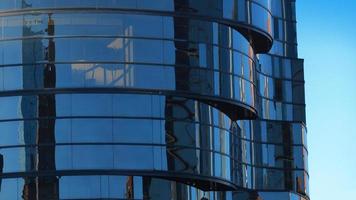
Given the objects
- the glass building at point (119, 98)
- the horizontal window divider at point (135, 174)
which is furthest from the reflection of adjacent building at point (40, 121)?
the horizontal window divider at point (135, 174)

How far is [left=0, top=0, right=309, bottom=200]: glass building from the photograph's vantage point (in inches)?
2510

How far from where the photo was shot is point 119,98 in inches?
2554

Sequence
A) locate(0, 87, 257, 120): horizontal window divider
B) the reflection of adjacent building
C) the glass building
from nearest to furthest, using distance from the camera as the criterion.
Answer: the reflection of adjacent building, the glass building, locate(0, 87, 257, 120): horizontal window divider

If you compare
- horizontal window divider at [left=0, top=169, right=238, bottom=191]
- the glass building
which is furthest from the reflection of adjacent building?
horizontal window divider at [left=0, top=169, right=238, bottom=191]

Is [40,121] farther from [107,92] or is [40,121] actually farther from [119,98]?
[119,98]

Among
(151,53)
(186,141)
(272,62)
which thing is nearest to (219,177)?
(186,141)

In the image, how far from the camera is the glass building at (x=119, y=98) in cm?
6375

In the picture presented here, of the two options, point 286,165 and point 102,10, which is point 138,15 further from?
point 286,165

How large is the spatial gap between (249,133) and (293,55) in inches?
293

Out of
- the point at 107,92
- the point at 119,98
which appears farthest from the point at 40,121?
the point at 119,98

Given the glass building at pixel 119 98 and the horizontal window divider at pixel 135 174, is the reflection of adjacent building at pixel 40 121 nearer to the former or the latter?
the glass building at pixel 119 98

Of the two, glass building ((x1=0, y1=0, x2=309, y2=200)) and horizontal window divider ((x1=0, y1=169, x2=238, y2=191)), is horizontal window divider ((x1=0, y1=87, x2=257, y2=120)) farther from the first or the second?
horizontal window divider ((x1=0, y1=169, x2=238, y2=191))

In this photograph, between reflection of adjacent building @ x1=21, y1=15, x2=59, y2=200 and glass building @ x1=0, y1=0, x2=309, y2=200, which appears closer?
reflection of adjacent building @ x1=21, y1=15, x2=59, y2=200

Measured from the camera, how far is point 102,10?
65.7 metres
